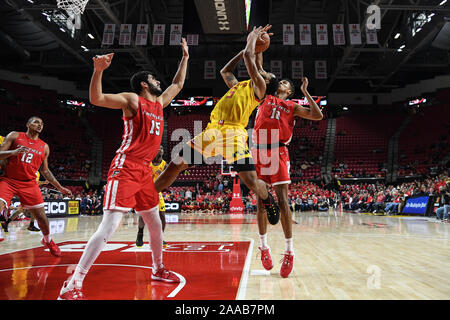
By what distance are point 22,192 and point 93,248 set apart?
2748 mm

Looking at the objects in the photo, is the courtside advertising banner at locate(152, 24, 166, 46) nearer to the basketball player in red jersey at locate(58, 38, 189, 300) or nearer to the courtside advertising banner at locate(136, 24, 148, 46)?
the courtside advertising banner at locate(136, 24, 148, 46)

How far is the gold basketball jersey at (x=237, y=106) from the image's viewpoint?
3.66 m

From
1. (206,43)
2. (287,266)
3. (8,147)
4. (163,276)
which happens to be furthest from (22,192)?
(206,43)

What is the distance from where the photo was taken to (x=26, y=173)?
4797 millimetres

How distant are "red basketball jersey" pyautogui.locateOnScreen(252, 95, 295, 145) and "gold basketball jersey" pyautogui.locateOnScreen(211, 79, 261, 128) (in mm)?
374

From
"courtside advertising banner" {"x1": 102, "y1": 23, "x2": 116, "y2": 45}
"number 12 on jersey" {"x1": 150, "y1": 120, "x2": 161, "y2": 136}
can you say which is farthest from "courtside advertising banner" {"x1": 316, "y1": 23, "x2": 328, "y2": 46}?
"number 12 on jersey" {"x1": 150, "y1": 120, "x2": 161, "y2": 136}

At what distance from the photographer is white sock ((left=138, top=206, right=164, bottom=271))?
3189 mm

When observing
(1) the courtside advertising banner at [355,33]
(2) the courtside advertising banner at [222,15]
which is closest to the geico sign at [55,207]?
(2) the courtside advertising banner at [222,15]

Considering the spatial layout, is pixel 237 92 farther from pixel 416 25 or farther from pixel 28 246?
pixel 416 25

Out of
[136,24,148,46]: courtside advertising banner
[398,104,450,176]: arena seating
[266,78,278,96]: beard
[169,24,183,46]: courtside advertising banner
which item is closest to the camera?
[266,78,278,96]: beard

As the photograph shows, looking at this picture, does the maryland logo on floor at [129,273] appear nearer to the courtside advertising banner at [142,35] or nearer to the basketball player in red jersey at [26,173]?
the basketball player in red jersey at [26,173]

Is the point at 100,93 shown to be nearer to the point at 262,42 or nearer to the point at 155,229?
the point at 155,229

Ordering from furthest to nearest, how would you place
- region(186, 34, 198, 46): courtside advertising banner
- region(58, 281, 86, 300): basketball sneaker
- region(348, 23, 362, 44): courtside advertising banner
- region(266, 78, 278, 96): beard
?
region(186, 34, 198, 46): courtside advertising banner → region(348, 23, 362, 44): courtside advertising banner → region(266, 78, 278, 96): beard → region(58, 281, 86, 300): basketball sneaker

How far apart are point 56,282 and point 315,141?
94.2ft
